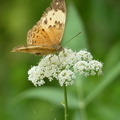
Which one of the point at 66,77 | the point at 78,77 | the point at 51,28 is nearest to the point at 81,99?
the point at 78,77

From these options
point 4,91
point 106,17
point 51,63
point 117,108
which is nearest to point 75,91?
point 117,108

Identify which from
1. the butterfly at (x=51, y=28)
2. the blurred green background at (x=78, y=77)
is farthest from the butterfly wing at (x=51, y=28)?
the blurred green background at (x=78, y=77)

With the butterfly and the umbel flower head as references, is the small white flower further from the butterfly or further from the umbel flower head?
the butterfly

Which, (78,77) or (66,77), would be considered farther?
(78,77)

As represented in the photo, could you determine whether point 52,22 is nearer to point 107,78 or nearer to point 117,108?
point 107,78

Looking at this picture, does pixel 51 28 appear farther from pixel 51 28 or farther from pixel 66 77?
pixel 66 77

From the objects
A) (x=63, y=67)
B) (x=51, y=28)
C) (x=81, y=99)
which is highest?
(x=51, y=28)
